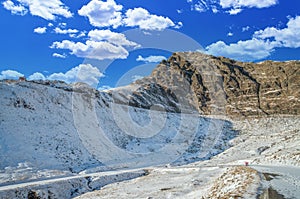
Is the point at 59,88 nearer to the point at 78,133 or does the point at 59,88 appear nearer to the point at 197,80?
the point at 78,133

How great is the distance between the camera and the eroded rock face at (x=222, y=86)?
102m

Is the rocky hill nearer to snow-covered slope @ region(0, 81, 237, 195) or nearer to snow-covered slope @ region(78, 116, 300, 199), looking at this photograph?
snow-covered slope @ region(0, 81, 237, 195)

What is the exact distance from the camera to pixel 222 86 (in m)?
125

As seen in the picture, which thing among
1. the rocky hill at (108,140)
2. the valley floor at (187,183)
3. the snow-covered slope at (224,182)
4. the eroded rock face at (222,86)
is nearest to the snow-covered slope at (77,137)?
the rocky hill at (108,140)

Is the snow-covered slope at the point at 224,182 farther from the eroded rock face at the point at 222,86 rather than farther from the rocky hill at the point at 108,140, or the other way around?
the eroded rock face at the point at 222,86

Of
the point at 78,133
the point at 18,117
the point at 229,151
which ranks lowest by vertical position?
the point at 229,151

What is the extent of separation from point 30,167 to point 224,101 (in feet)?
330

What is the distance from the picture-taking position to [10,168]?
26062 mm

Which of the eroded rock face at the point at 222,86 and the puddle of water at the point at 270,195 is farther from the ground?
the eroded rock face at the point at 222,86

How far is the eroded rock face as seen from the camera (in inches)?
4003

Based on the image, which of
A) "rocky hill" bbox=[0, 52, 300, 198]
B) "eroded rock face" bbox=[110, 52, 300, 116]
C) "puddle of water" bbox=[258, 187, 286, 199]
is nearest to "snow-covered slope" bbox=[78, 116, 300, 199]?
"puddle of water" bbox=[258, 187, 286, 199]

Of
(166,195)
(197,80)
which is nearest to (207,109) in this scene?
(197,80)

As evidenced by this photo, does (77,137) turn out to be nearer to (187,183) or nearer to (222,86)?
(187,183)

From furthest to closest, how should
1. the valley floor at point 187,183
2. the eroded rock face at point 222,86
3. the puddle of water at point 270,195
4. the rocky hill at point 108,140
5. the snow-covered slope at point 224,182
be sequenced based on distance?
the eroded rock face at point 222,86 < the rocky hill at point 108,140 < the valley floor at point 187,183 < the snow-covered slope at point 224,182 < the puddle of water at point 270,195
